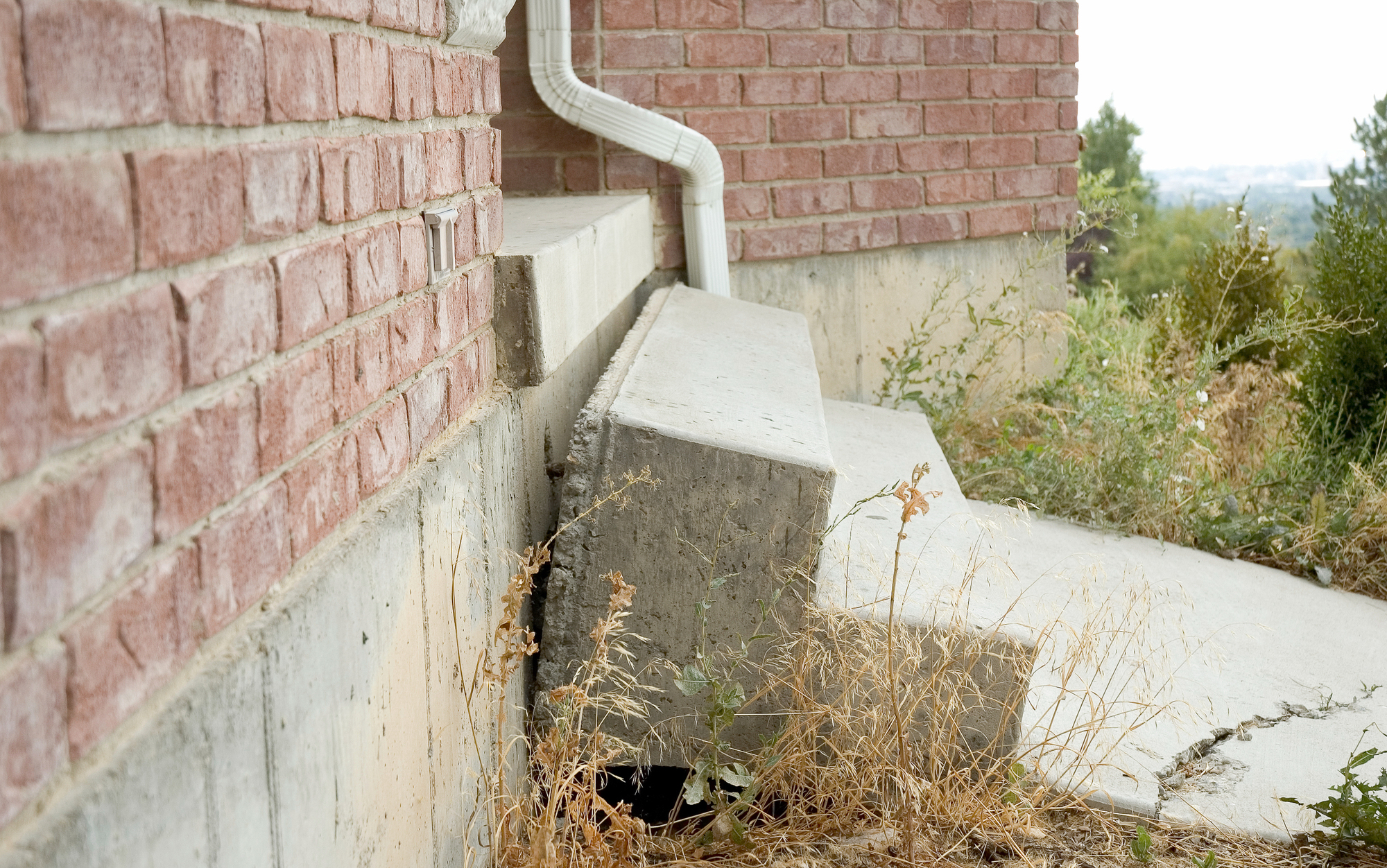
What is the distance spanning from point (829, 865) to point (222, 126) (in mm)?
1581

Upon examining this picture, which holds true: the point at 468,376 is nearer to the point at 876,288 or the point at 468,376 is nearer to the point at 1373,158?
the point at 876,288

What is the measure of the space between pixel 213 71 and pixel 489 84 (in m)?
1.06

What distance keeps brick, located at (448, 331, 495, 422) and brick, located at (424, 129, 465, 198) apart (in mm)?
258

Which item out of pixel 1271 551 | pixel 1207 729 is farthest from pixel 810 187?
pixel 1207 729

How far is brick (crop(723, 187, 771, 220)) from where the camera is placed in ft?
13.4

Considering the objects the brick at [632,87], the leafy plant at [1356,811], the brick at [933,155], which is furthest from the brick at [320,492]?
the brick at [933,155]

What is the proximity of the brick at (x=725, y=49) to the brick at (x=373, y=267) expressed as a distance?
8.70ft

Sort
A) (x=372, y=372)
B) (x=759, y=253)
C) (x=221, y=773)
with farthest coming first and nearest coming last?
(x=759, y=253) < (x=372, y=372) < (x=221, y=773)

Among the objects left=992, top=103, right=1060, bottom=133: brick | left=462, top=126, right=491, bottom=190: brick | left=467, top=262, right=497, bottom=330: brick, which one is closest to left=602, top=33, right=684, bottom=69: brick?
left=992, top=103, right=1060, bottom=133: brick

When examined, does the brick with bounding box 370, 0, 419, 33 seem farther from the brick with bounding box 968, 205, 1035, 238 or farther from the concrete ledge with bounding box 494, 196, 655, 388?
the brick with bounding box 968, 205, 1035, 238

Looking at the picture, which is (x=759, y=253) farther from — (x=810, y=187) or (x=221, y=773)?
(x=221, y=773)

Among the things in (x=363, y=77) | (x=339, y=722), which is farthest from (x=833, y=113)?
(x=339, y=722)

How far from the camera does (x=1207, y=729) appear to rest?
2518mm

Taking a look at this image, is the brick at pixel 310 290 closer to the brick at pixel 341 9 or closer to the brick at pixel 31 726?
the brick at pixel 341 9
